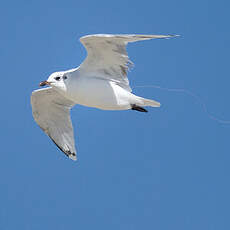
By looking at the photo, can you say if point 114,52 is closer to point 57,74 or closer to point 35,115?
point 57,74

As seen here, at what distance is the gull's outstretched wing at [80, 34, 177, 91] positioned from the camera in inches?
259

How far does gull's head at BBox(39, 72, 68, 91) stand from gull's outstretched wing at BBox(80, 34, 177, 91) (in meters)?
0.19

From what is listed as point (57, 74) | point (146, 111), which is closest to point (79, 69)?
point (57, 74)

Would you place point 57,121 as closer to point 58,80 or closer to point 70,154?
point 70,154

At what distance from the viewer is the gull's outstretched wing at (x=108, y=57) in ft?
21.6

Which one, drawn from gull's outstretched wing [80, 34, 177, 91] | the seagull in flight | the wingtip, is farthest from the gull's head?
the wingtip

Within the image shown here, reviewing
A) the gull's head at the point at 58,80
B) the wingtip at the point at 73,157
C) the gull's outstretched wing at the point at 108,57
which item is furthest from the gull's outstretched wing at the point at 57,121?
the gull's outstretched wing at the point at 108,57

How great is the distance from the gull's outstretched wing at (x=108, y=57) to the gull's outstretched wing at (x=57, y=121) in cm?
89

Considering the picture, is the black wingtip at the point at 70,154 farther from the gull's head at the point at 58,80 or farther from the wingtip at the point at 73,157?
the gull's head at the point at 58,80

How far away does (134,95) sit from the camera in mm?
7016

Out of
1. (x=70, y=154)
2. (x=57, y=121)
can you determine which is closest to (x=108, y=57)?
(x=57, y=121)

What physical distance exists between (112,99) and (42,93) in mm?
1017

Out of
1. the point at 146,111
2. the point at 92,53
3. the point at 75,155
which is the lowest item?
the point at 75,155

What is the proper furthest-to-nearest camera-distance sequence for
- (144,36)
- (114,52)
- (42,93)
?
(42,93) < (114,52) < (144,36)
